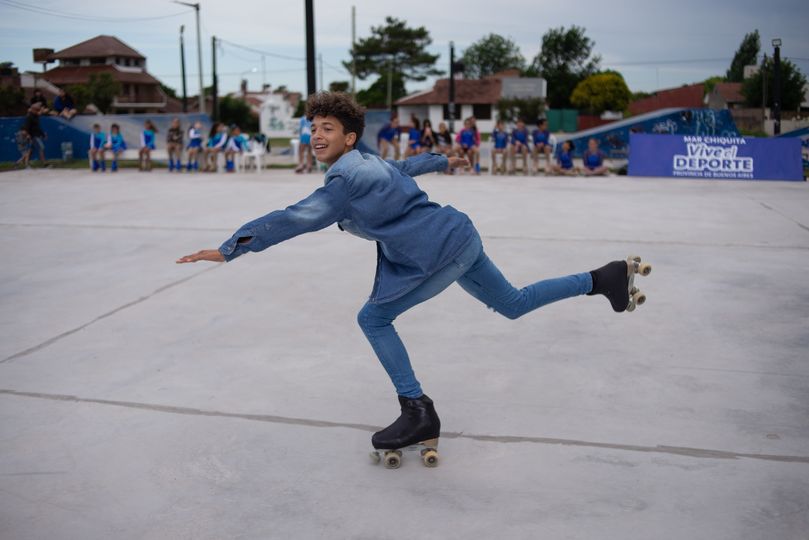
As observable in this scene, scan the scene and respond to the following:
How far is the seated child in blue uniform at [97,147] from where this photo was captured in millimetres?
20766

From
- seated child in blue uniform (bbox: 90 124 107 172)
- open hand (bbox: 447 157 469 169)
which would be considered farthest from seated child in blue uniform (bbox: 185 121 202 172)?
open hand (bbox: 447 157 469 169)

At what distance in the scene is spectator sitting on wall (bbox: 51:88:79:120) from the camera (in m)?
22.5

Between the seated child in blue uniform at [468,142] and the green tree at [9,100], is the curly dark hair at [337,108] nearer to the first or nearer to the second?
the seated child in blue uniform at [468,142]

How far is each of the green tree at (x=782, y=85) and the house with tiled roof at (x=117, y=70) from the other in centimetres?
6295

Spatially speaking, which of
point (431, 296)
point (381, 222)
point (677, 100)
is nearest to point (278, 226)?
point (381, 222)

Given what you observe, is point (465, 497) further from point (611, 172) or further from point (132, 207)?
point (611, 172)

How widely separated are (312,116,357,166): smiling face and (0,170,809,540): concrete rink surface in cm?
135

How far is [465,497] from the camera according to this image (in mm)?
3090

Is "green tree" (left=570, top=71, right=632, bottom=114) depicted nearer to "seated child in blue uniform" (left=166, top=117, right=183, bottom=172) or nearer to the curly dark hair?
"seated child in blue uniform" (left=166, top=117, right=183, bottom=172)

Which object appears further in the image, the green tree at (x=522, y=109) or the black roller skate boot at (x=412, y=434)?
the green tree at (x=522, y=109)

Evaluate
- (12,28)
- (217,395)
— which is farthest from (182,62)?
(217,395)

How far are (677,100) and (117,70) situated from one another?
203ft

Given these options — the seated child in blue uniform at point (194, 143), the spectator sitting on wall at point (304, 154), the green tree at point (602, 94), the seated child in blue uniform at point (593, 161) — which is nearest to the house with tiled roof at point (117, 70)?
the green tree at point (602, 94)

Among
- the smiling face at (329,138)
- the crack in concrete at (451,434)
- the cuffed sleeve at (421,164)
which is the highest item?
the smiling face at (329,138)
